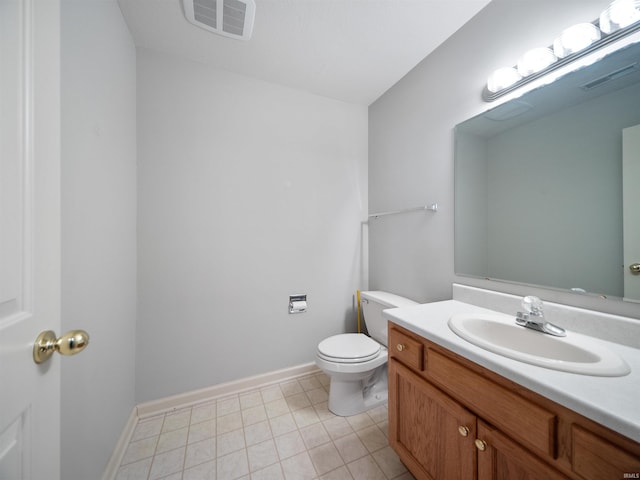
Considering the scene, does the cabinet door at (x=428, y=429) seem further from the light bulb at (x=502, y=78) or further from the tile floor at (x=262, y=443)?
the light bulb at (x=502, y=78)

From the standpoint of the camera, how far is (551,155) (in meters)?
1.04

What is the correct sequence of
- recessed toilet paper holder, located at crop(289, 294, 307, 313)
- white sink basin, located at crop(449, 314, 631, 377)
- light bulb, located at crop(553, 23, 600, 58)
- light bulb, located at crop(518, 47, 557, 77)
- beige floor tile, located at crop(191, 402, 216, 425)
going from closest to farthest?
white sink basin, located at crop(449, 314, 631, 377), light bulb, located at crop(553, 23, 600, 58), light bulb, located at crop(518, 47, 557, 77), beige floor tile, located at crop(191, 402, 216, 425), recessed toilet paper holder, located at crop(289, 294, 307, 313)

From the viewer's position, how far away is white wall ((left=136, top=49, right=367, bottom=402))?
1.51 meters

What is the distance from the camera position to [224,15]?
1270mm

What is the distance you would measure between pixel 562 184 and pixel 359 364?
1.35 metres

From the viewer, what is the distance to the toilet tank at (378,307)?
1.63 m

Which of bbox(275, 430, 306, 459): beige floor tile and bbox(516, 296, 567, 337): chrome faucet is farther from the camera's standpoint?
bbox(275, 430, 306, 459): beige floor tile

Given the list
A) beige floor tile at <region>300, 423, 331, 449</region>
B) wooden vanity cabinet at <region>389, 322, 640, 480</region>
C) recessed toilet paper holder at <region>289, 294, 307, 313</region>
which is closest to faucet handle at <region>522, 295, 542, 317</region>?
wooden vanity cabinet at <region>389, 322, 640, 480</region>

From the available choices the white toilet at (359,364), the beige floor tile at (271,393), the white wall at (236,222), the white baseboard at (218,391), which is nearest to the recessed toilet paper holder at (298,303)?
the white wall at (236,222)

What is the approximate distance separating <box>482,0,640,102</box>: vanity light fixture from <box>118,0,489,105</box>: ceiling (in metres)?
0.47

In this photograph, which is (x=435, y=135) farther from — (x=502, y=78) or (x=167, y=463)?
(x=167, y=463)

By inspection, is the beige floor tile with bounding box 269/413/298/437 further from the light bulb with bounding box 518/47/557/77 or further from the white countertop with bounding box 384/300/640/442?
the light bulb with bounding box 518/47/557/77

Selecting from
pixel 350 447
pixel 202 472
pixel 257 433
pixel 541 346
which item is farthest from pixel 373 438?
pixel 541 346

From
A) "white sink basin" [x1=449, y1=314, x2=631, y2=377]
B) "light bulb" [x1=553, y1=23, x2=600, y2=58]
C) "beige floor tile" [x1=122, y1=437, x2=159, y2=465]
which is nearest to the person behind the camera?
"white sink basin" [x1=449, y1=314, x2=631, y2=377]
